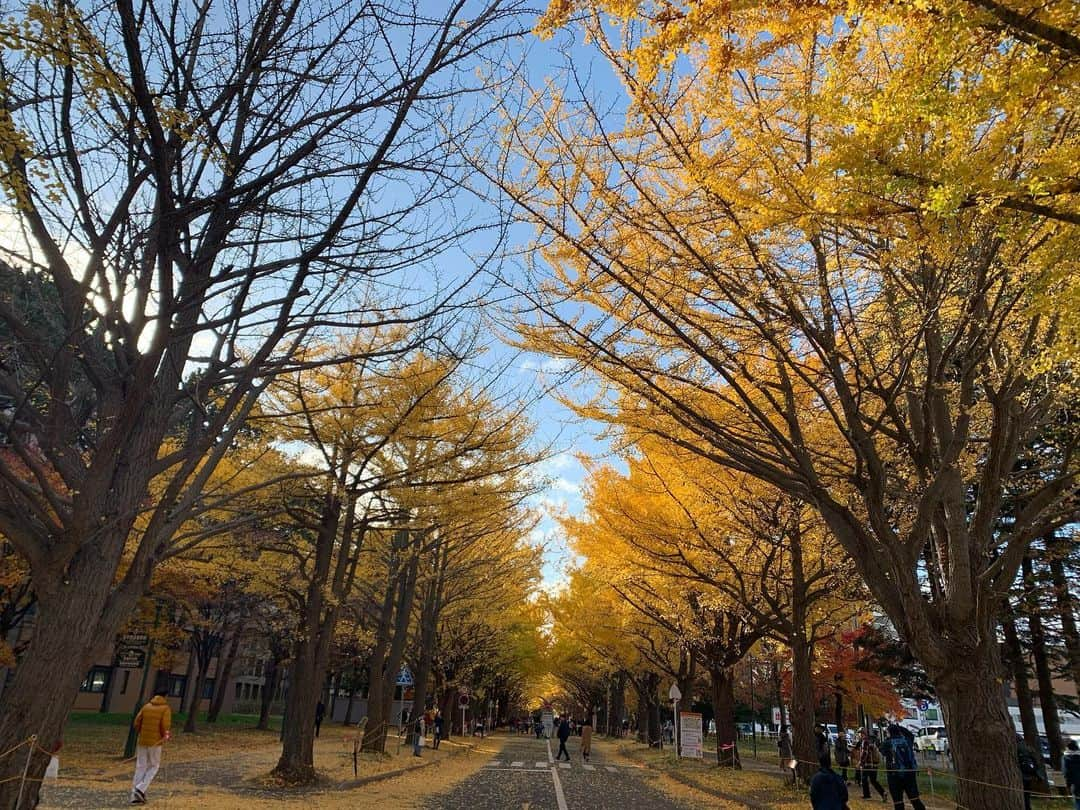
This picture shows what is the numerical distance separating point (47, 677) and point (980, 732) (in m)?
7.61

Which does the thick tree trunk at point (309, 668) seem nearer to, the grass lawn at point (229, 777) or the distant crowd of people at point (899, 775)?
the grass lawn at point (229, 777)

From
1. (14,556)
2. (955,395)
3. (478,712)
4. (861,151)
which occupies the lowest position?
(478,712)

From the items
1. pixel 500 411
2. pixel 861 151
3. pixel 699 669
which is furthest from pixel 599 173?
pixel 699 669

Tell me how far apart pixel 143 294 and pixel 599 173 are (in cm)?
363

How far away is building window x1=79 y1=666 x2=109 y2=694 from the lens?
3547cm

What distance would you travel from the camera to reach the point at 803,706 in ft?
43.3

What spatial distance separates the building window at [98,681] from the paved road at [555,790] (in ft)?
85.4

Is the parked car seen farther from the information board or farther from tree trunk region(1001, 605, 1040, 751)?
the information board

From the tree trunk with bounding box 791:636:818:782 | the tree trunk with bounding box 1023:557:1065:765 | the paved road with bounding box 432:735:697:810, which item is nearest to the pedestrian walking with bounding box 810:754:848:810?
the paved road with bounding box 432:735:697:810

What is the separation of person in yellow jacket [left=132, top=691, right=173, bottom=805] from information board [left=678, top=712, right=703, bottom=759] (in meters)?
14.8

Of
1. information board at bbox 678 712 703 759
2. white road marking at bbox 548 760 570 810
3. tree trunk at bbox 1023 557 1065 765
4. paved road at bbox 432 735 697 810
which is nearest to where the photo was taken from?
white road marking at bbox 548 760 570 810

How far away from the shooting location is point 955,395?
807 cm

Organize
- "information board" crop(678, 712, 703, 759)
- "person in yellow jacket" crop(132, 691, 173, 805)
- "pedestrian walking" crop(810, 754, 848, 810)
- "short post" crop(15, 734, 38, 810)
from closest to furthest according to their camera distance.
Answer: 1. "short post" crop(15, 734, 38, 810)
2. "pedestrian walking" crop(810, 754, 848, 810)
3. "person in yellow jacket" crop(132, 691, 173, 805)
4. "information board" crop(678, 712, 703, 759)

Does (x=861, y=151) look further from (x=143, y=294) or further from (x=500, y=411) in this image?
(x=500, y=411)
